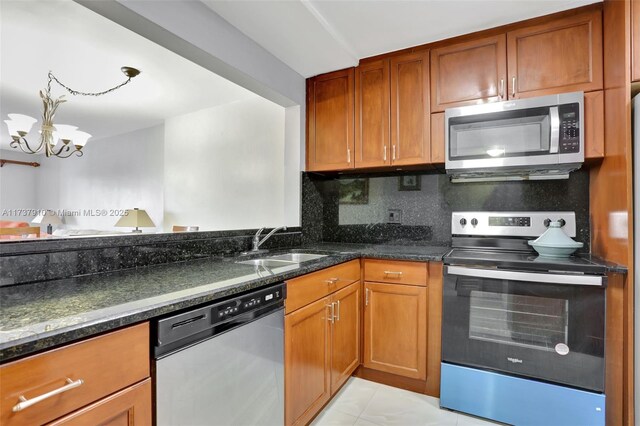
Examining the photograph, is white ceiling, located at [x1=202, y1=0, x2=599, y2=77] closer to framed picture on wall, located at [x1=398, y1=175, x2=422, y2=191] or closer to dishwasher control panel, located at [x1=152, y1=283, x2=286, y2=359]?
framed picture on wall, located at [x1=398, y1=175, x2=422, y2=191]

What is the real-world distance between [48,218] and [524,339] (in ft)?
7.68

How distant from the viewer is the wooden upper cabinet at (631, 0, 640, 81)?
1531 millimetres

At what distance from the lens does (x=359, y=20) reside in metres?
1.93

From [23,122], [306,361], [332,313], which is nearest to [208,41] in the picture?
[23,122]

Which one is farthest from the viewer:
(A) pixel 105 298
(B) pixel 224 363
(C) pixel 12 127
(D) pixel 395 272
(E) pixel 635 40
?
(D) pixel 395 272

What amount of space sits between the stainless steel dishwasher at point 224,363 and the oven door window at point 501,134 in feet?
4.85

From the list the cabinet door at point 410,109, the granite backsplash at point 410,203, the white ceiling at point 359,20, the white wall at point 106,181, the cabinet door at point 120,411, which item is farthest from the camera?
the cabinet door at point 410,109

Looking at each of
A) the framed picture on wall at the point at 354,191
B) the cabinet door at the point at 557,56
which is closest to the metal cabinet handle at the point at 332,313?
the framed picture on wall at the point at 354,191

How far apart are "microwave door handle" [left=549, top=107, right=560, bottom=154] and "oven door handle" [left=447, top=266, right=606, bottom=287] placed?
2.35 ft

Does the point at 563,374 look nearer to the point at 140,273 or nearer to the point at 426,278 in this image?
the point at 426,278

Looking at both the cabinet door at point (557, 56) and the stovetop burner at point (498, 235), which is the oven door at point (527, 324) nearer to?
the stovetop burner at point (498, 235)

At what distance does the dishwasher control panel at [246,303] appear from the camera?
108 centimetres

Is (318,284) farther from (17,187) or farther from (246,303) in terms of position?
(17,187)

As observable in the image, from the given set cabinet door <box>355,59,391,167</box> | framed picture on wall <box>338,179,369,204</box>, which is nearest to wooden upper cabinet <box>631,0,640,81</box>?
cabinet door <box>355,59,391,167</box>
